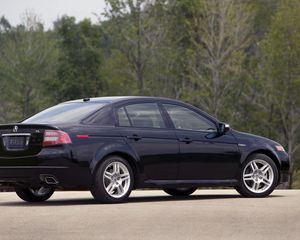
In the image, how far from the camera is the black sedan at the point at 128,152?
13.2 metres

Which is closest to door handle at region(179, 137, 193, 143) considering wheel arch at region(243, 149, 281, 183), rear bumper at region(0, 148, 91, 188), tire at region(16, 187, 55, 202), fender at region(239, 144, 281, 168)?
fender at region(239, 144, 281, 168)

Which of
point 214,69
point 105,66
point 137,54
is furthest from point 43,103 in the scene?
point 214,69

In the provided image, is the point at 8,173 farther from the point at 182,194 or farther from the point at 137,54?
the point at 137,54

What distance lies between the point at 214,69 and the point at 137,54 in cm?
671

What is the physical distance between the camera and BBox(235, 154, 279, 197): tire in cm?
1484

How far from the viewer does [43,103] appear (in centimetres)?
7881

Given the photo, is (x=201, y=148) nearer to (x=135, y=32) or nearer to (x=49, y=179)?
(x=49, y=179)

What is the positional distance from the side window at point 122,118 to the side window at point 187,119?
73cm

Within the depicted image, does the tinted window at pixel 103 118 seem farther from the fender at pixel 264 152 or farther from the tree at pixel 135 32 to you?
the tree at pixel 135 32

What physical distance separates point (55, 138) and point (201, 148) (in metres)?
2.26

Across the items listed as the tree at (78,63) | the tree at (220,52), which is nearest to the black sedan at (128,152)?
the tree at (220,52)

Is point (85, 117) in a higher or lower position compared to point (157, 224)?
higher

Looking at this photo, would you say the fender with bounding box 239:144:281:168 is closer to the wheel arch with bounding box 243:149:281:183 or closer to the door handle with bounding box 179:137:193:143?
the wheel arch with bounding box 243:149:281:183

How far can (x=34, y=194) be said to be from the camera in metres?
14.6
